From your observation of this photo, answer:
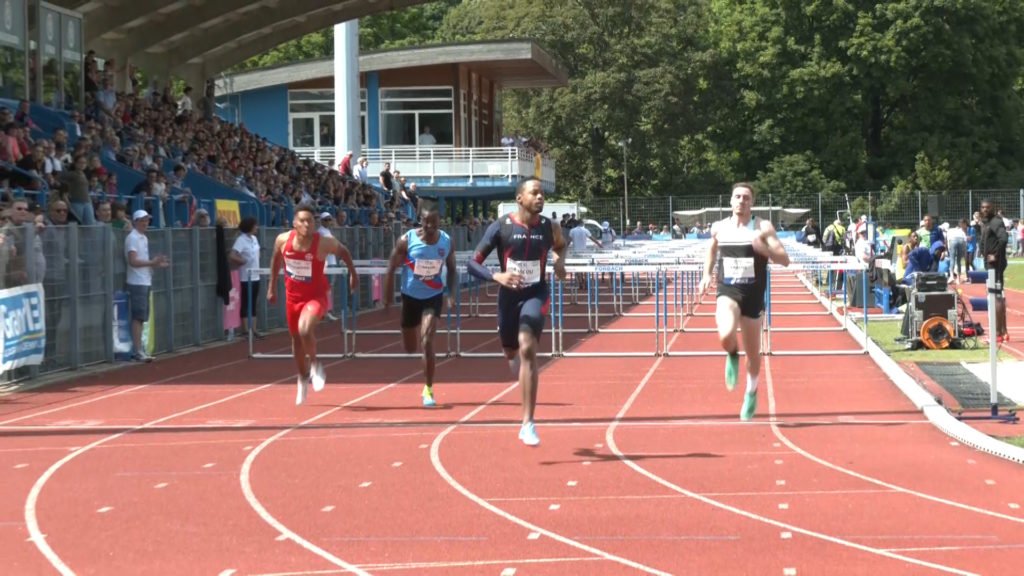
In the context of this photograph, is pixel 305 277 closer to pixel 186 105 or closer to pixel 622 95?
pixel 186 105

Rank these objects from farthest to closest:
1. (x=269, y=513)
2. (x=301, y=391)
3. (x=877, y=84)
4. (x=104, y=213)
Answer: (x=877, y=84)
(x=104, y=213)
(x=301, y=391)
(x=269, y=513)

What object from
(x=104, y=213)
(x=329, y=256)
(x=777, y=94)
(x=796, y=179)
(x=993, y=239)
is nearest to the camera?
(x=993, y=239)

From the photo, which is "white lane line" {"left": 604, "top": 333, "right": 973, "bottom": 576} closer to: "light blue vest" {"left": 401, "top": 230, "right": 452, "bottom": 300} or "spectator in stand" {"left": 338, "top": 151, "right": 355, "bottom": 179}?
"light blue vest" {"left": 401, "top": 230, "right": 452, "bottom": 300}

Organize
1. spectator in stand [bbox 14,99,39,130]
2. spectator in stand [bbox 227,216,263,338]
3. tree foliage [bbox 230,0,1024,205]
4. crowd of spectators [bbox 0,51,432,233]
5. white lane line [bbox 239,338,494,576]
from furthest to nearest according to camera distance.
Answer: tree foliage [bbox 230,0,1024,205] < spectator in stand [bbox 14,99,39,130] < spectator in stand [bbox 227,216,263,338] < crowd of spectators [bbox 0,51,432,233] < white lane line [bbox 239,338,494,576]

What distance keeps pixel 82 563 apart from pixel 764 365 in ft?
40.4

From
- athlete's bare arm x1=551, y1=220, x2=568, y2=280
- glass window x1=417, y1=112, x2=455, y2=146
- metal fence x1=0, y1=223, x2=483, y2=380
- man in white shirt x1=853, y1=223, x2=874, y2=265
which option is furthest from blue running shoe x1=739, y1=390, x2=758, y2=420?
glass window x1=417, y1=112, x2=455, y2=146

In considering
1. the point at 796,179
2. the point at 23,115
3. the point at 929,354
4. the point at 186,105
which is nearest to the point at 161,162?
the point at 23,115

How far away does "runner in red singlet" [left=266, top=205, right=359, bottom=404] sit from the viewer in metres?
14.8

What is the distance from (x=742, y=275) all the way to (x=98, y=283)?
10.2 m

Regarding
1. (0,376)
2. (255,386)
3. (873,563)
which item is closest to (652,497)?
(873,563)

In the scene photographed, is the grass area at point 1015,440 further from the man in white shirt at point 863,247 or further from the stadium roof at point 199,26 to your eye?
the stadium roof at point 199,26

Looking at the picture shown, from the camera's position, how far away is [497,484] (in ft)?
34.4

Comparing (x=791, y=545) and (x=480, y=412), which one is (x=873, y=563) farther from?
(x=480, y=412)

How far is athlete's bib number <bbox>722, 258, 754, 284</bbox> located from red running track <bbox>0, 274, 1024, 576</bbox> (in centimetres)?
128
